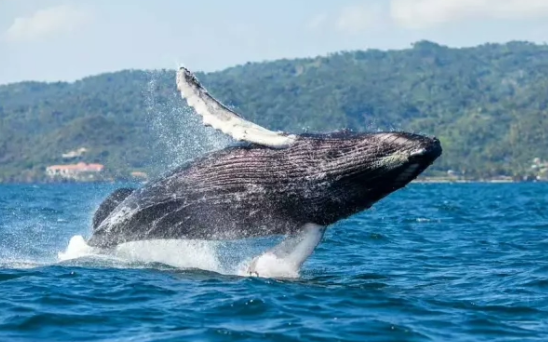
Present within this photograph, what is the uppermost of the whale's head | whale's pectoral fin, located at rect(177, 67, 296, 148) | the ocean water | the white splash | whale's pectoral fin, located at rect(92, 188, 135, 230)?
whale's pectoral fin, located at rect(177, 67, 296, 148)

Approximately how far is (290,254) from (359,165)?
1600 millimetres

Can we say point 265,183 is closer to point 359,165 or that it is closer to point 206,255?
point 359,165

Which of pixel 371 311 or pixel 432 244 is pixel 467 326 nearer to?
pixel 371 311

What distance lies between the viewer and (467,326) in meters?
11.0

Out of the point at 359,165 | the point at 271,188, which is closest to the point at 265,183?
the point at 271,188

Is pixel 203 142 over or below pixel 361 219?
over

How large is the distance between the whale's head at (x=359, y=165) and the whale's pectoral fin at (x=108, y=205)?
2787 mm

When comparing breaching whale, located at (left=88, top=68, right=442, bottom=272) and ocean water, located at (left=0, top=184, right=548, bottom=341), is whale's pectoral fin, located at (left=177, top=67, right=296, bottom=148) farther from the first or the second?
ocean water, located at (left=0, top=184, right=548, bottom=341)

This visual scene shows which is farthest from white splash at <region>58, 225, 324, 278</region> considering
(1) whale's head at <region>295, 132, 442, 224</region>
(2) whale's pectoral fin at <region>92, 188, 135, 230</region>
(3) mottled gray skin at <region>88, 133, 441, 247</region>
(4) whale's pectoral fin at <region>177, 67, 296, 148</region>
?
(4) whale's pectoral fin at <region>177, 67, 296, 148</region>

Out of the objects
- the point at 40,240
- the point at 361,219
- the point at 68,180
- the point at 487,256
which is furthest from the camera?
the point at 68,180

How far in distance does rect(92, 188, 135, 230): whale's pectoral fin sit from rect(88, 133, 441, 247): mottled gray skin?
0.28m

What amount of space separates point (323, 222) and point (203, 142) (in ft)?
6.59

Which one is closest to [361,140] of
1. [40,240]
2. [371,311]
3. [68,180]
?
[371,311]

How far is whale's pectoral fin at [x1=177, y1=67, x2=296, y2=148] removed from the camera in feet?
42.2
